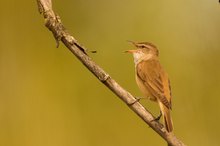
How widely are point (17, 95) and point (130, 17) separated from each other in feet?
8.28

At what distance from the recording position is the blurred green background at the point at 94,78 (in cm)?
699

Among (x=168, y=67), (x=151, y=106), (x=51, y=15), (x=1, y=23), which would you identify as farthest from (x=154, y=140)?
(x=51, y=15)

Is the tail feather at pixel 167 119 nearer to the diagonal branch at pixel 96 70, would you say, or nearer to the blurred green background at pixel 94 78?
the diagonal branch at pixel 96 70

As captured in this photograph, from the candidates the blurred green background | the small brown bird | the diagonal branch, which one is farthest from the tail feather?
the blurred green background

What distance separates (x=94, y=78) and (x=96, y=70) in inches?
178

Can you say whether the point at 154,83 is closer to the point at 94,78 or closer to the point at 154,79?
the point at 154,79

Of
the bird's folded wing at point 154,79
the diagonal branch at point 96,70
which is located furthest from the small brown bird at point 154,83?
the diagonal branch at point 96,70

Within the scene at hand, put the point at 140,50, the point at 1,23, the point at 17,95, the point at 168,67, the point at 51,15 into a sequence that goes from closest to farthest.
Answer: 1. the point at 51,15
2. the point at 140,50
3. the point at 17,95
4. the point at 1,23
5. the point at 168,67

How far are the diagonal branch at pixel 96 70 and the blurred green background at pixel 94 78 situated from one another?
3258 millimetres

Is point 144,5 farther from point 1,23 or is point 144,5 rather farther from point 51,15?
point 51,15

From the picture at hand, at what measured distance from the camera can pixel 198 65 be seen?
352 inches

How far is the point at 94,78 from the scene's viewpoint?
25.6ft

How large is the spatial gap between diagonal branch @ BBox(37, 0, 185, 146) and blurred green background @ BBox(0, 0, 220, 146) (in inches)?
128

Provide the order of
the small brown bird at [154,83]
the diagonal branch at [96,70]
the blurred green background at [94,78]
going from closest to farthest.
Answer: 1. the diagonal branch at [96,70]
2. the small brown bird at [154,83]
3. the blurred green background at [94,78]
